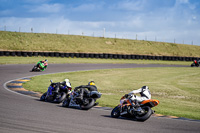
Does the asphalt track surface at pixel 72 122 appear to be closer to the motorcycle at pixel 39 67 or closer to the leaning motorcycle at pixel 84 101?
the leaning motorcycle at pixel 84 101

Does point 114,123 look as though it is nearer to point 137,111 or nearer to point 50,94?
point 137,111

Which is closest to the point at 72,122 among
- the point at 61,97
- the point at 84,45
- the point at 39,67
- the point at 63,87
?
the point at 61,97

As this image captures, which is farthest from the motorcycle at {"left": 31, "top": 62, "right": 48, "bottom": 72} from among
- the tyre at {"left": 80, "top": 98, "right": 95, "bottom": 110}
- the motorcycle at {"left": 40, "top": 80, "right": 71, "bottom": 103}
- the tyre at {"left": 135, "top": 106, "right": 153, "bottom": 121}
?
the tyre at {"left": 135, "top": 106, "right": 153, "bottom": 121}

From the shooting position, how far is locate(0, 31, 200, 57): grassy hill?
185 ft

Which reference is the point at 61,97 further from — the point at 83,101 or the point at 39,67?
the point at 39,67

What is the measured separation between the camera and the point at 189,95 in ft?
53.4

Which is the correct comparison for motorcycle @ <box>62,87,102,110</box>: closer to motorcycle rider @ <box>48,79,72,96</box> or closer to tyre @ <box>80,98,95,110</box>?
tyre @ <box>80,98,95,110</box>

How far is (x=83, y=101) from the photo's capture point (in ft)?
34.6

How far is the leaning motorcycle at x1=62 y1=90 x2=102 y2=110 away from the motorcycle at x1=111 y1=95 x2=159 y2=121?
1178 millimetres

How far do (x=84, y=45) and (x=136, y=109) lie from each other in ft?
186

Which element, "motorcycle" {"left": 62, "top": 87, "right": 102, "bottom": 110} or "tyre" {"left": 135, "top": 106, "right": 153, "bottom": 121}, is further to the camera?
"motorcycle" {"left": 62, "top": 87, "right": 102, "bottom": 110}

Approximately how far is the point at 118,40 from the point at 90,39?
8308 millimetres

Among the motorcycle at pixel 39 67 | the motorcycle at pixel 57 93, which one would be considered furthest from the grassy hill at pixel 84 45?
the motorcycle at pixel 57 93

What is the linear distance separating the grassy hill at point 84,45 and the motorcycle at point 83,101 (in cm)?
Answer: 4323
